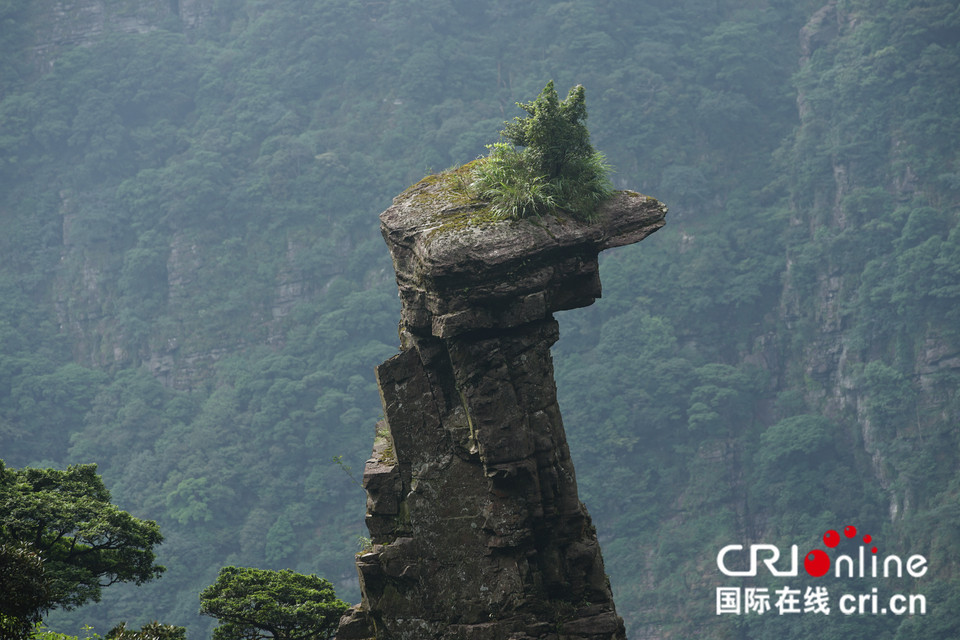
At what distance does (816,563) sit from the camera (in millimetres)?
75250

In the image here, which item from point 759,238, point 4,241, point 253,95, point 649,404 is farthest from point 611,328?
point 4,241

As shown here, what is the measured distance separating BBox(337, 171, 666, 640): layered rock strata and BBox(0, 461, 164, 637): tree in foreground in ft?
14.5

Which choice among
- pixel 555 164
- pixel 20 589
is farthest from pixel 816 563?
pixel 20 589

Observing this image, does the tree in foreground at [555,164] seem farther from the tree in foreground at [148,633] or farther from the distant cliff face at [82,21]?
the distant cliff face at [82,21]

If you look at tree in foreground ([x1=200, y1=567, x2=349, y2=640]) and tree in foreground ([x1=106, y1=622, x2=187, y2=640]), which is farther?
tree in foreground ([x1=200, y1=567, x2=349, y2=640])

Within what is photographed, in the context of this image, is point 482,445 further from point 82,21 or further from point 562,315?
point 82,21

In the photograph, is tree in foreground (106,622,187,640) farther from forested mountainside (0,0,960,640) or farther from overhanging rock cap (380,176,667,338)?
forested mountainside (0,0,960,640)

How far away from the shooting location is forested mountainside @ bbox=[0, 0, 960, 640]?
3066 inches

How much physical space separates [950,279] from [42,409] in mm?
61420

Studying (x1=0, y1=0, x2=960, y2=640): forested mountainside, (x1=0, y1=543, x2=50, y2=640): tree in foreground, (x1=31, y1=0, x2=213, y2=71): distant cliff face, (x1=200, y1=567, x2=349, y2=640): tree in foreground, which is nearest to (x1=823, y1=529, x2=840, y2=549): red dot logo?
(x1=0, y1=0, x2=960, y2=640): forested mountainside

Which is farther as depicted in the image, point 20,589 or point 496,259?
point 496,259

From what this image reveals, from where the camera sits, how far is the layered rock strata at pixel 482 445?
17703 millimetres

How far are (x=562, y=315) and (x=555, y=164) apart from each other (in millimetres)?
68388

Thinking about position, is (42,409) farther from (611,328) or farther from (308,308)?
(611,328)
